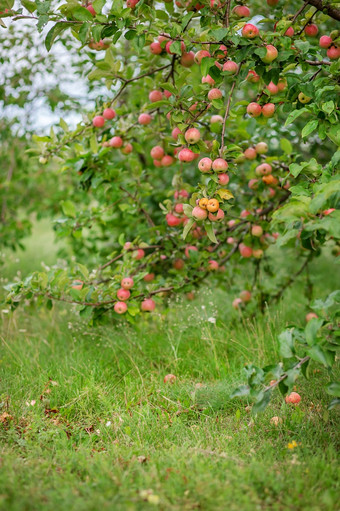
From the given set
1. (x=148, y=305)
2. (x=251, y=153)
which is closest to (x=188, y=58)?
(x=251, y=153)

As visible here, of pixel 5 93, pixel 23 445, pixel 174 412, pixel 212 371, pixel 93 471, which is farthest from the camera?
pixel 5 93

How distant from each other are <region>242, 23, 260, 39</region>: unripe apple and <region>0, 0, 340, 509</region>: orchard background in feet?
0.04

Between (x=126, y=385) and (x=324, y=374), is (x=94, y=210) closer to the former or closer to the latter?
(x=126, y=385)

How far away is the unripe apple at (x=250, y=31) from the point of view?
201cm

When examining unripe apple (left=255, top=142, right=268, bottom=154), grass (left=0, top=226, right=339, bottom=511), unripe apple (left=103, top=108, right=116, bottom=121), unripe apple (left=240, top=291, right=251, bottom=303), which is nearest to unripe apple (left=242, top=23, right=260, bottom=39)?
unripe apple (left=255, top=142, right=268, bottom=154)

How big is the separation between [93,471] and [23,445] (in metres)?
0.42

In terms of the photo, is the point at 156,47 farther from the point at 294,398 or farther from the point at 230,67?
the point at 294,398

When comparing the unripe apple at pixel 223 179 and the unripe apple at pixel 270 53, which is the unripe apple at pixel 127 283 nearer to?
the unripe apple at pixel 223 179

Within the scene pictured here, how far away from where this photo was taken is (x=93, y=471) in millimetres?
1731

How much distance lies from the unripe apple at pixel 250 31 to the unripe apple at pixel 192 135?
1.57 ft

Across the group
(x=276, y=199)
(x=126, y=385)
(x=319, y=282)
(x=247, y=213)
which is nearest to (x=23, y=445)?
(x=126, y=385)

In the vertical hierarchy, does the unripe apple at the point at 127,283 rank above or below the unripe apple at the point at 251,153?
below

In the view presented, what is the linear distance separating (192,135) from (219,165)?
25 centimetres

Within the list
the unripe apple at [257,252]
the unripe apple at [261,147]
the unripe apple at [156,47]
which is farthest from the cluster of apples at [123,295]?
the unripe apple at [156,47]
